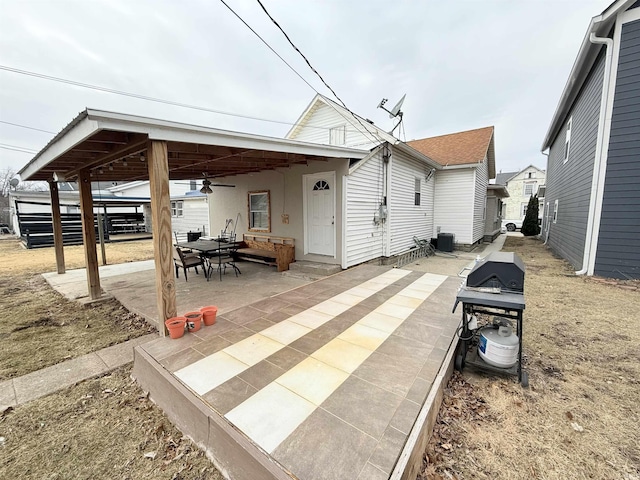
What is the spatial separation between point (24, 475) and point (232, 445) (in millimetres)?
1376

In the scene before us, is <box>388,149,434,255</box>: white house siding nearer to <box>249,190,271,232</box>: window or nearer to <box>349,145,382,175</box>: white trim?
<box>349,145,382,175</box>: white trim

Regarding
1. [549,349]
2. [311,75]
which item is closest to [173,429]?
[549,349]

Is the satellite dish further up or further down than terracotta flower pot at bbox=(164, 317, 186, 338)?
further up

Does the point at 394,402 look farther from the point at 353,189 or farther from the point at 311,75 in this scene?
the point at 311,75

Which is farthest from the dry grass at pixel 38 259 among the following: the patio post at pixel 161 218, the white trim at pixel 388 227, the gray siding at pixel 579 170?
the gray siding at pixel 579 170

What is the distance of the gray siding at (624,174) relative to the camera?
5.49 meters

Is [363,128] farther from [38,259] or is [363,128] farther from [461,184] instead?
[38,259]

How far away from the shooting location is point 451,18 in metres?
6.35

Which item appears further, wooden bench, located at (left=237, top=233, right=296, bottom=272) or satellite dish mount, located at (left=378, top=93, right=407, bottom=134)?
satellite dish mount, located at (left=378, top=93, right=407, bottom=134)

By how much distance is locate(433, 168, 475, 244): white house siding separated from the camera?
10.8 m

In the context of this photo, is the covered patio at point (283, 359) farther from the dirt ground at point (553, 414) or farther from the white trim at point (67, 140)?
the dirt ground at point (553, 414)

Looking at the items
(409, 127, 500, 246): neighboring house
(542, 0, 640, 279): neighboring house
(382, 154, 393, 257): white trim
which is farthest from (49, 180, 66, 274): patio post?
(542, 0, 640, 279): neighboring house

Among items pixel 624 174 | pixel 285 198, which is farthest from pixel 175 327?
pixel 624 174

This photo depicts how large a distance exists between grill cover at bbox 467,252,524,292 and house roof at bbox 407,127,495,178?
9.18 meters
